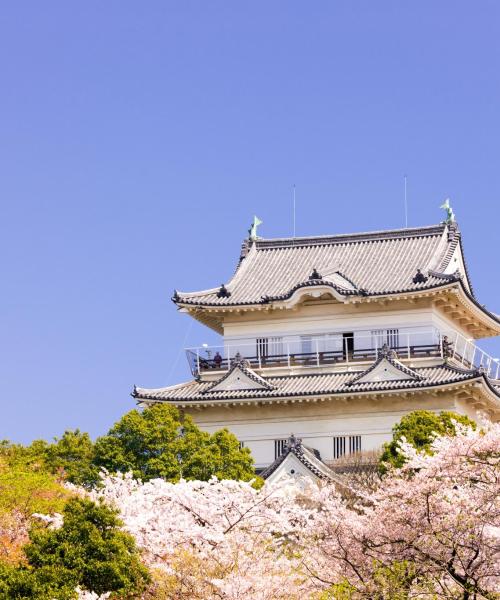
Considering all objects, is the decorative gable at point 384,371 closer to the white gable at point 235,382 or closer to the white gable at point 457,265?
the white gable at point 235,382

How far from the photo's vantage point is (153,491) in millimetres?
33656

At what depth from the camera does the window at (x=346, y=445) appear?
172ft

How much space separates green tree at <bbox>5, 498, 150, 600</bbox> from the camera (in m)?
25.8

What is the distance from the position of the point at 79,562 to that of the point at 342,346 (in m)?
30.0

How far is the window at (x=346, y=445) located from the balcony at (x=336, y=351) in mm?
3226

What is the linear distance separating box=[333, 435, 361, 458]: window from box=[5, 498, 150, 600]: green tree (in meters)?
25.7

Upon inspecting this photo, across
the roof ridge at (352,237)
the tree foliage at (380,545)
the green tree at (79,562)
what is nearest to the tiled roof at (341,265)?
the roof ridge at (352,237)

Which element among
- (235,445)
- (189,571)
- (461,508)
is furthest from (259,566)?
(235,445)

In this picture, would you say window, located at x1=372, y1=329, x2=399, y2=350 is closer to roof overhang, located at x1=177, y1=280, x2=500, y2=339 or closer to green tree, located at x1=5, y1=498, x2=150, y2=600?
roof overhang, located at x1=177, y1=280, x2=500, y2=339

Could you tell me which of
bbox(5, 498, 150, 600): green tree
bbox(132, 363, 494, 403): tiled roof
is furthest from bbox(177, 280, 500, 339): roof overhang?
bbox(5, 498, 150, 600): green tree

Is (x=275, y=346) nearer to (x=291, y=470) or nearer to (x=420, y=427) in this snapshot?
(x=291, y=470)

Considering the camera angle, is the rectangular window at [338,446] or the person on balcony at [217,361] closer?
the rectangular window at [338,446]

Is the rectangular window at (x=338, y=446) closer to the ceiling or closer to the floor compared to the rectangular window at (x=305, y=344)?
closer to the floor

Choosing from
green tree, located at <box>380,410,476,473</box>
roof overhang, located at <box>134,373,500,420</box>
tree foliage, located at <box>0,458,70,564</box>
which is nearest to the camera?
tree foliage, located at <box>0,458,70,564</box>
